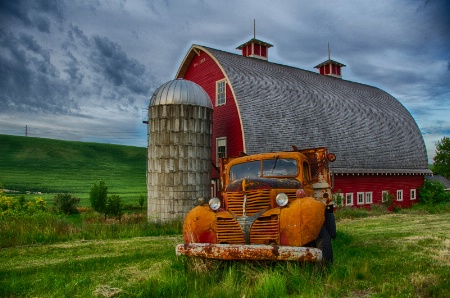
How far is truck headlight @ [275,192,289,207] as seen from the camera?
281 inches

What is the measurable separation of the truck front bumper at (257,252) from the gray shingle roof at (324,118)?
1322cm

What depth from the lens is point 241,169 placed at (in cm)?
941

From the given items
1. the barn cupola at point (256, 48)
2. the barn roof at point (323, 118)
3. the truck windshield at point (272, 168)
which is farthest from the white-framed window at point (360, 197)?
the truck windshield at point (272, 168)

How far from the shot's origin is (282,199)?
7168 mm

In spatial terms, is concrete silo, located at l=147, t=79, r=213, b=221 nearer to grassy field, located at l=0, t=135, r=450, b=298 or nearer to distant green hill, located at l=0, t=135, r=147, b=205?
grassy field, located at l=0, t=135, r=450, b=298

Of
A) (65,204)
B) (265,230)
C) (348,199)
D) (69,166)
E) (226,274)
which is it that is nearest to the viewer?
(226,274)

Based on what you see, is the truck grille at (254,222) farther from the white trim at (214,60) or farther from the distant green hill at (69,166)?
the distant green hill at (69,166)

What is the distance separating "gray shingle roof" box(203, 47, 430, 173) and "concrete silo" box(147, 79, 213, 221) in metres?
3.15

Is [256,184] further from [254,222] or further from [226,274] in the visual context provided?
[226,274]

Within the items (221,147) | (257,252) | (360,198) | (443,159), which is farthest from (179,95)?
(443,159)

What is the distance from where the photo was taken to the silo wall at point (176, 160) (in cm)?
1698

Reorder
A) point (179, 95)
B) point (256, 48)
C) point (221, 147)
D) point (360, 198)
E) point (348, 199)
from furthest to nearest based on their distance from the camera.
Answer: point (256, 48)
point (360, 198)
point (348, 199)
point (221, 147)
point (179, 95)

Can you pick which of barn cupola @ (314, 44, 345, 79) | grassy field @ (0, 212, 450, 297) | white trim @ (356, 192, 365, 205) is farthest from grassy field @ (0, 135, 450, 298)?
barn cupola @ (314, 44, 345, 79)

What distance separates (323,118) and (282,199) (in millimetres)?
18768
